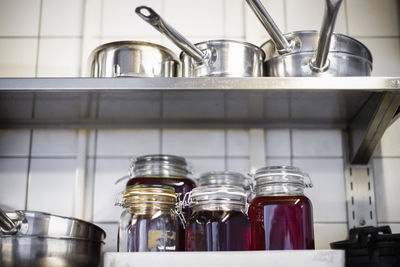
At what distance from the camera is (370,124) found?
115 cm

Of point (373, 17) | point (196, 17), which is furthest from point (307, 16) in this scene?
point (196, 17)

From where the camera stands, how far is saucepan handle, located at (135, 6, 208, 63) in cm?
95

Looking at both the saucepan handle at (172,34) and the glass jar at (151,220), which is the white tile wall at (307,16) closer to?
the saucepan handle at (172,34)

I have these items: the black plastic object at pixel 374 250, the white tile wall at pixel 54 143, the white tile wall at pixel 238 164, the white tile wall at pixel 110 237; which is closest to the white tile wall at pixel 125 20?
the white tile wall at pixel 54 143

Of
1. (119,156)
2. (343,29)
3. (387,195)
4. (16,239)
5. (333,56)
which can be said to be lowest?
(16,239)

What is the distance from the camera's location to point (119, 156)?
1.38m

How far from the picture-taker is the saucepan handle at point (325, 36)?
0.92m

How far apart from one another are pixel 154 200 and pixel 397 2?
37.2 inches

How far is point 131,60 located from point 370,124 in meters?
0.55

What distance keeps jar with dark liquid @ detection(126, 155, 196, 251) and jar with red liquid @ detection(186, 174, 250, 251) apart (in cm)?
13

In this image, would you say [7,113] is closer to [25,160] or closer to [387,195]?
[25,160]

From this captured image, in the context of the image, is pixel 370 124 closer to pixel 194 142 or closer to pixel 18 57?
pixel 194 142

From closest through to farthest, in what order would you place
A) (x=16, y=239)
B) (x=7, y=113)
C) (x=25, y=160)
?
(x=16, y=239) < (x=7, y=113) < (x=25, y=160)

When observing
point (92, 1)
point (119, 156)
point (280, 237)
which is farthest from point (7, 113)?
point (280, 237)
